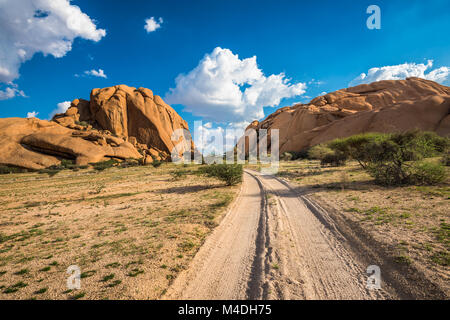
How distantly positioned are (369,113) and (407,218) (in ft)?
185

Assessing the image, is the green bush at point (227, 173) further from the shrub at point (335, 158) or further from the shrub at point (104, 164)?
the shrub at point (104, 164)

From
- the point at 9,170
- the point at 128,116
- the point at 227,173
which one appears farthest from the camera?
the point at 128,116

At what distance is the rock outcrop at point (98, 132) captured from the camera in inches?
1480

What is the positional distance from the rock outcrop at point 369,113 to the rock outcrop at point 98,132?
46766mm

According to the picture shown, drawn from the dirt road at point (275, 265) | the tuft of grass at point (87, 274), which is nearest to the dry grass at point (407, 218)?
the dirt road at point (275, 265)

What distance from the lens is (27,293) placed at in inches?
155

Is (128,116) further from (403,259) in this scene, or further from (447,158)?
(447,158)

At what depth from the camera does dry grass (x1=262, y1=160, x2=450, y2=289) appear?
14.4 ft

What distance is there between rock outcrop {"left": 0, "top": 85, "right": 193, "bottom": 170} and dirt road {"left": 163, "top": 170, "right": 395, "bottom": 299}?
1766 inches

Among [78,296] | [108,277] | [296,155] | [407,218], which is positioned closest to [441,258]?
[407,218]

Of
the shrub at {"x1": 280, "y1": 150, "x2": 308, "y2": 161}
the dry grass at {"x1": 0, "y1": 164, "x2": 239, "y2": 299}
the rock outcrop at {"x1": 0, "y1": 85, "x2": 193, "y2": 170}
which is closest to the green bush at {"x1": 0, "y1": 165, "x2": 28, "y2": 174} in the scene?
the rock outcrop at {"x1": 0, "y1": 85, "x2": 193, "y2": 170}

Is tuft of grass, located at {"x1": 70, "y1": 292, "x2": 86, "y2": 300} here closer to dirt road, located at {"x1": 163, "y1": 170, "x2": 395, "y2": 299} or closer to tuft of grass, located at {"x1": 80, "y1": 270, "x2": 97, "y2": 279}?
tuft of grass, located at {"x1": 80, "y1": 270, "x2": 97, "y2": 279}

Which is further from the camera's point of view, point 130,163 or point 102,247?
point 130,163

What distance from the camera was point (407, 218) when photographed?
6863 mm
